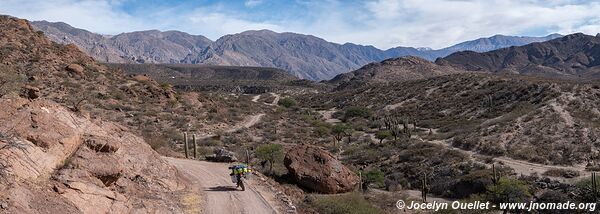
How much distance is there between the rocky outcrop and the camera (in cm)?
952

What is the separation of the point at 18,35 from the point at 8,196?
5057 cm

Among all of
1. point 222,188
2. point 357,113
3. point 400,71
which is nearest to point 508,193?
point 222,188

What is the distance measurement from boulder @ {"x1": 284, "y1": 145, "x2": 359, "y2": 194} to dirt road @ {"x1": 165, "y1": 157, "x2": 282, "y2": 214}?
238 centimetres

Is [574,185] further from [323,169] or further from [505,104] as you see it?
[505,104]

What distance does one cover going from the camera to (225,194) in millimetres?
16438

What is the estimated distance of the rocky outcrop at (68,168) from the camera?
9.52 meters

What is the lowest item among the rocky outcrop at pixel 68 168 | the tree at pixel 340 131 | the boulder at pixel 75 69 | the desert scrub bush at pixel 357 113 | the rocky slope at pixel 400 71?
the tree at pixel 340 131

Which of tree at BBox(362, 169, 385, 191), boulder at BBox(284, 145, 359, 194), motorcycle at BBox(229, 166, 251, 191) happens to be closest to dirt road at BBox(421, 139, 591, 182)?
tree at BBox(362, 169, 385, 191)

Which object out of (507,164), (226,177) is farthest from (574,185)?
(226,177)

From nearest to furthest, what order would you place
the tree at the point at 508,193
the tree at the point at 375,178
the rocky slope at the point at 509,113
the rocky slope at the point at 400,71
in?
the tree at the point at 508,193 < the tree at the point at 375,178 < the rocky slope at the point at 509,113 < the rocky slope at the point at 400,71

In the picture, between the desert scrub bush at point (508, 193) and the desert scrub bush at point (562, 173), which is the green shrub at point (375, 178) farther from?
the desert scrub bush at point (562, 173)

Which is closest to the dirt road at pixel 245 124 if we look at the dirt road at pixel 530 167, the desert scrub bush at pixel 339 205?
the desert scrub bush at pixel 339 205

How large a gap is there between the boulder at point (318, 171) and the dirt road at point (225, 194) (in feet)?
7.79

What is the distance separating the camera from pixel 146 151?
17.0m
